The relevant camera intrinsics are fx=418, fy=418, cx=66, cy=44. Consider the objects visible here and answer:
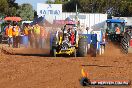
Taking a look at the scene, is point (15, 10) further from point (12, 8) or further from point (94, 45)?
point (94, 45)

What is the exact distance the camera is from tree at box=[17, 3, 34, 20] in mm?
80938

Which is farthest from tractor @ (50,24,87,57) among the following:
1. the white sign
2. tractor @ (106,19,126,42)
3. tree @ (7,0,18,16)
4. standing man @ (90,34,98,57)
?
tree @ (7,0,18,16)

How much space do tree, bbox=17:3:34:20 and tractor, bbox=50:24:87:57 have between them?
61.7m

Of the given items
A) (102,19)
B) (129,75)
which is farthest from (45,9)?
(129,75)

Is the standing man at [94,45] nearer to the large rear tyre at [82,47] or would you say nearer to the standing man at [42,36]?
the large rear tyre at [82,47]

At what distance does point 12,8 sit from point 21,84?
6825 centimetres

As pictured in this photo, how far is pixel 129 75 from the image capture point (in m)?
11.0

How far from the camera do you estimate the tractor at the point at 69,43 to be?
18547 mm

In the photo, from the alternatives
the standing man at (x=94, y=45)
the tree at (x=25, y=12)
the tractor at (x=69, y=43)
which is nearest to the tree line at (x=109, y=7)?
the tree at (x=25, y=12)

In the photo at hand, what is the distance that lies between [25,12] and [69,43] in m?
65.4

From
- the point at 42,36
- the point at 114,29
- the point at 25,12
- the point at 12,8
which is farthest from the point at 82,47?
the point at 25,12

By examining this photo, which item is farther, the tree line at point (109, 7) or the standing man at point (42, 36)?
the tree line at point (109, 7)

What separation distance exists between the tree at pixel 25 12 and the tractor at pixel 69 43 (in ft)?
203

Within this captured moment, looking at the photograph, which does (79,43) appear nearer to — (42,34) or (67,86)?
(42,34)
